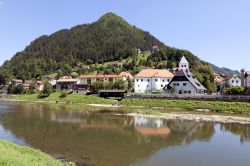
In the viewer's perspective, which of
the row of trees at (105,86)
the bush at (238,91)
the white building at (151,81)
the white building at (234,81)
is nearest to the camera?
the bush at (238,91)

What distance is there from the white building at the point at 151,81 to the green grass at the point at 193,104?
2025 cm

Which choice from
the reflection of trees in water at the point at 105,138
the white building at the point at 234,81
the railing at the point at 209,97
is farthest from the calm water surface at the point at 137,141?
the white building at the point at 234,81

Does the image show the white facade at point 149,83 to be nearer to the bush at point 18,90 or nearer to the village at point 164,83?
the village at point 164,83

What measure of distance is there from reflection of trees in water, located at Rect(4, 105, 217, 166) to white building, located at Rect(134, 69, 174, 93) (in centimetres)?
4844

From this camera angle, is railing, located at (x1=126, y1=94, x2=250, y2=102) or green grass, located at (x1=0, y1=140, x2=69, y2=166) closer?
green grass, located at (x1=0, y1=140, x2=69, y2=166)

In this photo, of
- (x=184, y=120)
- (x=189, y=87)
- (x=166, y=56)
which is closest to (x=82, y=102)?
(x=189, y=87)

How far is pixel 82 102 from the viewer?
8269cm

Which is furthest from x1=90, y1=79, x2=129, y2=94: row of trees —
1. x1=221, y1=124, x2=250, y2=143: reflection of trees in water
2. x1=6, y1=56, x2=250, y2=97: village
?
x1=221, y1=124, x2=250, y2=143: reflection of trees in water

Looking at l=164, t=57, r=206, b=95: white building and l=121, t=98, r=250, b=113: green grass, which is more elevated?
l=164, t=57, r=206, b=95: white building

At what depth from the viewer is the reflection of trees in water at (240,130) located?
1362 inches

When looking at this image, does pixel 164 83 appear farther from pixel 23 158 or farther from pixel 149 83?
pixel 23 158

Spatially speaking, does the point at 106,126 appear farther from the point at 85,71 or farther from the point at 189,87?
the point at 85,71

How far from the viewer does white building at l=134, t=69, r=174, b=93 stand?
94750 millimetres

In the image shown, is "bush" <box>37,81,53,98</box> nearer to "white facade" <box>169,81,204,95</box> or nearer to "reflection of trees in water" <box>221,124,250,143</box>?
"white facade" <box>169,81,204,95</box>
